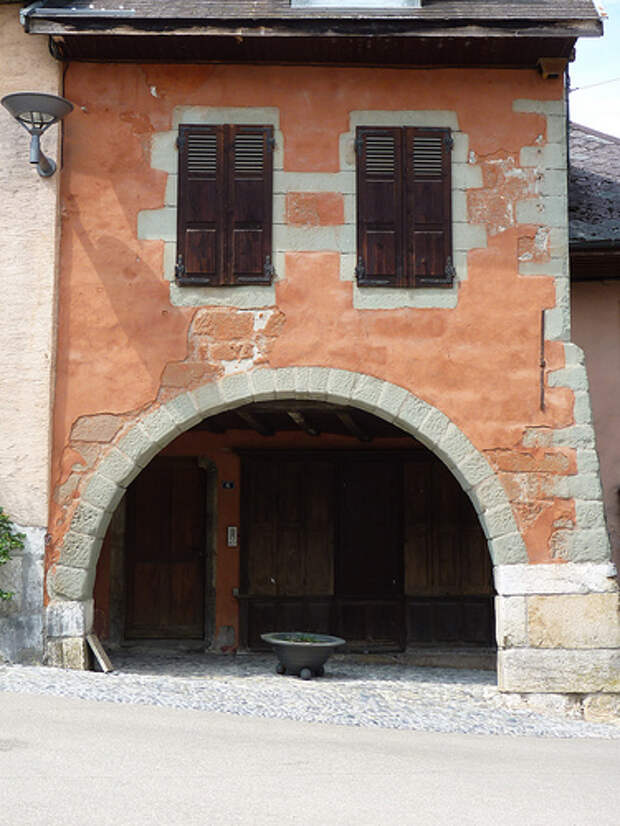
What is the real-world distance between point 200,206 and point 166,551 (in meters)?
4.18

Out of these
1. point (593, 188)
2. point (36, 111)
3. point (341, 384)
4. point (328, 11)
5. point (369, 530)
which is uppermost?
point (328, 11)

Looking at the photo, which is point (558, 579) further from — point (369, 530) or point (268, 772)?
point (268, 772)

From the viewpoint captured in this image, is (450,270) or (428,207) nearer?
(450,270)

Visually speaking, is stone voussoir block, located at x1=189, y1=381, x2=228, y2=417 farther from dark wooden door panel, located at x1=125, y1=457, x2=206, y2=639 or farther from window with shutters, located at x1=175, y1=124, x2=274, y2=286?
dark wooden door panel, located at x1=125, y1=457, x2=206, y2=639

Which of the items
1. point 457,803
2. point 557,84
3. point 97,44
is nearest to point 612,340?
point 557,84

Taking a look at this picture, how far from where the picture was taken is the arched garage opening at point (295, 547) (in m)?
10.8

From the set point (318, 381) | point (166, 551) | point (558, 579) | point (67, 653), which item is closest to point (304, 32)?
point (318, 381)

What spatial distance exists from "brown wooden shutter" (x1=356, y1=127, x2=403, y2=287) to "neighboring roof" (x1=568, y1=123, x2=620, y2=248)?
6.77 ft

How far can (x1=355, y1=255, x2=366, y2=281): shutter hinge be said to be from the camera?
8.16m

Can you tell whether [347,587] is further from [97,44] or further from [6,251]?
[97,44]

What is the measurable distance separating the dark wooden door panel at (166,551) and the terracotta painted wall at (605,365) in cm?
408

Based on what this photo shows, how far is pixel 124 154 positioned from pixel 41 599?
3486 mm

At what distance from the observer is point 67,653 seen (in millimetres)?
7812

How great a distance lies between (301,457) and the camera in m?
11.0
